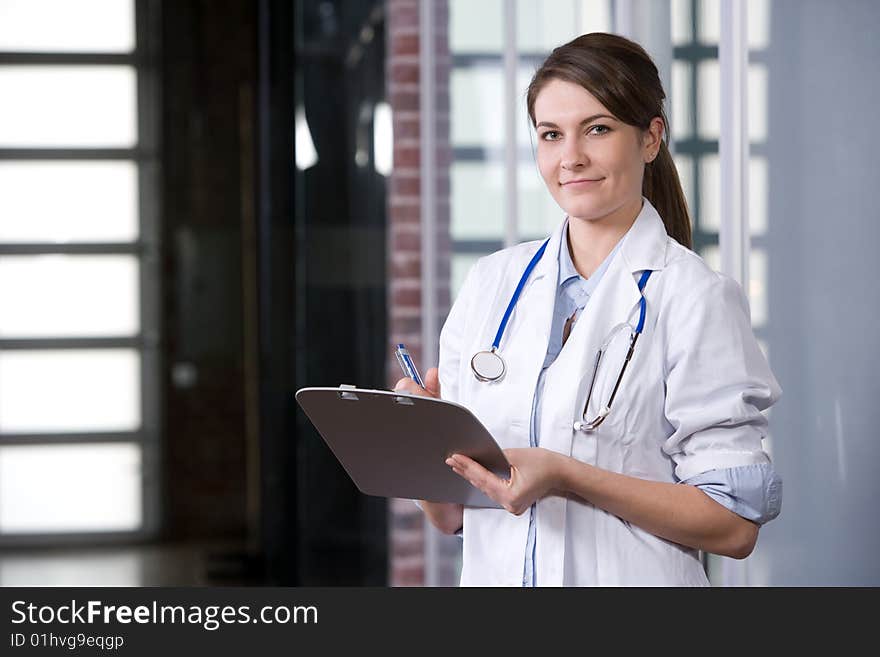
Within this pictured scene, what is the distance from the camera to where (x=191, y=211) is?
20.4ft

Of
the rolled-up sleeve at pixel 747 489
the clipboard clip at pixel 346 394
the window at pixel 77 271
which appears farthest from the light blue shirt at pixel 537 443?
the window at pixel 77 271

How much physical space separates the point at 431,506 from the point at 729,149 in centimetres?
79

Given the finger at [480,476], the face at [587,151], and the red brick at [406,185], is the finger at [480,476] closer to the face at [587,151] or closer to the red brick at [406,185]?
the face at [587,151]

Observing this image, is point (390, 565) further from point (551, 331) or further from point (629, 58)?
point (629, 58)

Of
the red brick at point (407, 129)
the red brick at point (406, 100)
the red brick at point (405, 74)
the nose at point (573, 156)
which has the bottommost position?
the nose at point (573, 156)

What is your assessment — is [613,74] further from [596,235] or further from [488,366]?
[488,366]

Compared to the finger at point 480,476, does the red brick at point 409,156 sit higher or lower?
higher

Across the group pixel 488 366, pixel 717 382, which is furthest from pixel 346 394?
pixel 717 382

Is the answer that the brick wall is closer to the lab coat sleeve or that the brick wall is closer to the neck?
the neck

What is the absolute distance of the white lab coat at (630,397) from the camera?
125 cm

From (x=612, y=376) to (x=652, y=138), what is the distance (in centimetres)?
30

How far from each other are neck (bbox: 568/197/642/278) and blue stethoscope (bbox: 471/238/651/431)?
1.8 inches

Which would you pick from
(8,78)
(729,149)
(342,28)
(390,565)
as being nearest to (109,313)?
(8,78)

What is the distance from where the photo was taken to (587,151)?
4.29 feet
